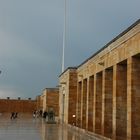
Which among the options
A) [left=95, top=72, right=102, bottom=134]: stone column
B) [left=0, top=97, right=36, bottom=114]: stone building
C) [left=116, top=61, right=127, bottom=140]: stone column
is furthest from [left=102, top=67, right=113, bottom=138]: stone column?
[left=0, top=97, right=36, bottom=114]: stone building

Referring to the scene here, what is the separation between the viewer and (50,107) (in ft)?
224

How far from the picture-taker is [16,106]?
100125 mm

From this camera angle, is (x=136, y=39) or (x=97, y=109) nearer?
(x=136, y=39)

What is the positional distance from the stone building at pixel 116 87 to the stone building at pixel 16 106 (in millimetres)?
66832

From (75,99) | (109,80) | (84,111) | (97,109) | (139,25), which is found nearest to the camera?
(139,25)

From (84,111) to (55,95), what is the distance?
122 feet

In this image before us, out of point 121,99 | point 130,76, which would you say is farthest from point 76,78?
point 130,76

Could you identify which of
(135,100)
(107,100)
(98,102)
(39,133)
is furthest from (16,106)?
(135,100)

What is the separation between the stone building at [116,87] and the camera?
20062 millimetres

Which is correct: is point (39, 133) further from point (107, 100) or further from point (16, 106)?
point (16, 106)

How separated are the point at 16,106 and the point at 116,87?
79.0 meters

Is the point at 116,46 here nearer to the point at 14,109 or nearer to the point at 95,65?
the point at 95,65

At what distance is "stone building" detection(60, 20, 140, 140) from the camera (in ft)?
65.8

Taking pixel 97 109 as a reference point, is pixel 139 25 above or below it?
above
